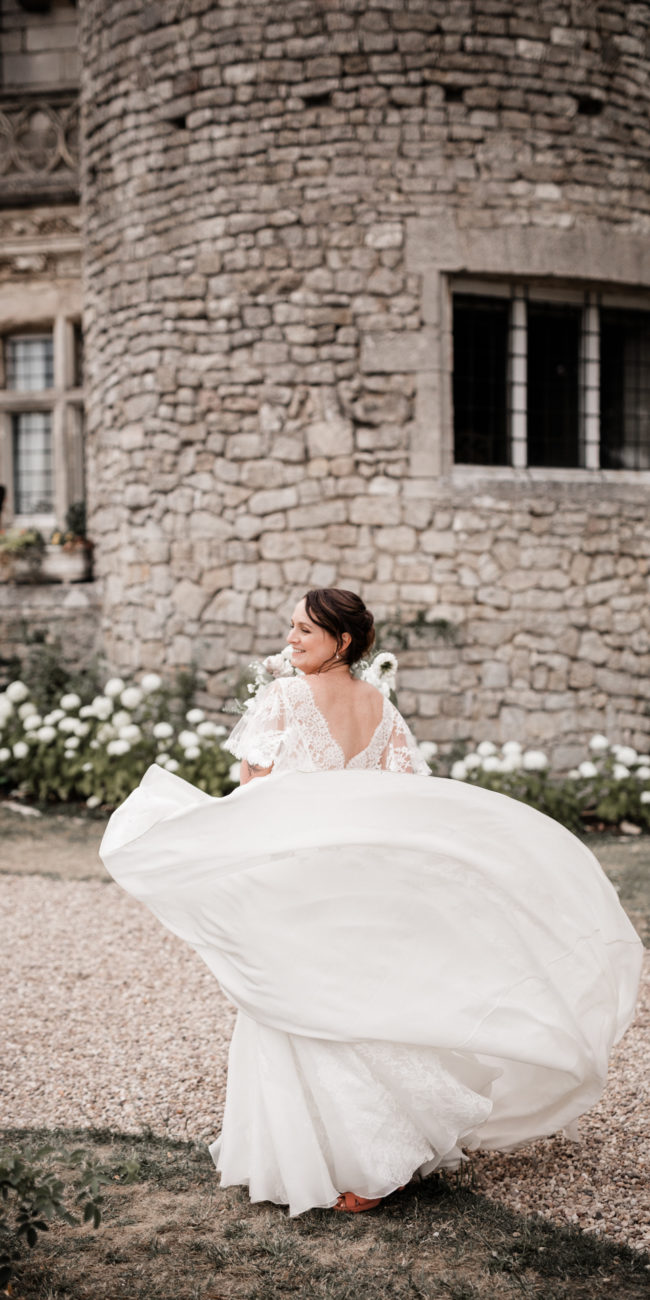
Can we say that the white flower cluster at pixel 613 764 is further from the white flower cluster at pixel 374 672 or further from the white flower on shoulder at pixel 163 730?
the white flower cluster at pixel 374 672

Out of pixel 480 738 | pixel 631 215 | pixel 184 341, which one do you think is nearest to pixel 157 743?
pixel 480 738

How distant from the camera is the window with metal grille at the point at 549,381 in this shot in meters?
7.77

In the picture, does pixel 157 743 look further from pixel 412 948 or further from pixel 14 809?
pixel 412 948

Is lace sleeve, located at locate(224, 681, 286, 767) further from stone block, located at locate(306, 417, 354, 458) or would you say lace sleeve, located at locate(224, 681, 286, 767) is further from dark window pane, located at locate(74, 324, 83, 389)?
dark window pane, located at locate(74, 324, 83, 389)

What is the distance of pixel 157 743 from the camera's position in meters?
7.58

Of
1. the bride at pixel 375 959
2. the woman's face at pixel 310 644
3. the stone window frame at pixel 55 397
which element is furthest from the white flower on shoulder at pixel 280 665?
the stone window frame at pixel 55 397

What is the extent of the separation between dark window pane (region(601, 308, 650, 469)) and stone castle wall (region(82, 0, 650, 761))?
399 mm

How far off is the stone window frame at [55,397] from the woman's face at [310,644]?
290 inches

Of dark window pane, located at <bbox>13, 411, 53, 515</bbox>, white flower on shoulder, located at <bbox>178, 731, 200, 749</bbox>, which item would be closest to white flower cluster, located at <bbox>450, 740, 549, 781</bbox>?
white flower on shoulder, located at <bbox>178, 731, 200, 749</bbox>

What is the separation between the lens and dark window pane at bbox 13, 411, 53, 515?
1008 centimetres

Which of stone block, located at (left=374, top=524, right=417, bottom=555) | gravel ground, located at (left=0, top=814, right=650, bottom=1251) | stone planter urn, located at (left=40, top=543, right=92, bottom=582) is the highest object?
stone block, located at (left=374, top=524, right=417, bottom=555)

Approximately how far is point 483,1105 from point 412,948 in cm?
40

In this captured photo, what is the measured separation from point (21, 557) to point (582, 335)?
194 inches

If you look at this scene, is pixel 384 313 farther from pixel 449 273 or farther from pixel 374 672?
pixel 374 672
